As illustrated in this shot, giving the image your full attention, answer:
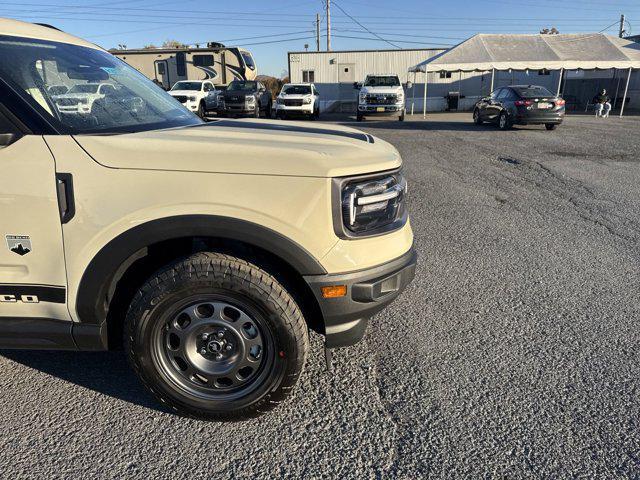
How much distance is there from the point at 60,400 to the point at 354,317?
1681 millimetres

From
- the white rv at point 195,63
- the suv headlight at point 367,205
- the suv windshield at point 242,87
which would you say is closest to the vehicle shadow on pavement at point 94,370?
the suv headlight at point 367,205

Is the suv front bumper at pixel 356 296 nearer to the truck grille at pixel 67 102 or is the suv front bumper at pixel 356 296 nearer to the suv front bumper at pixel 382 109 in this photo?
the truck grille at pixel 67 102

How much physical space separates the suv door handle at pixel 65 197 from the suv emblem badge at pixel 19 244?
0.22 m

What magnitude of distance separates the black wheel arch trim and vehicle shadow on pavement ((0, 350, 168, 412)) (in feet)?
2.38

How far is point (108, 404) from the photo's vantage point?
2.49 m

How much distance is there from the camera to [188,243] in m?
2.38

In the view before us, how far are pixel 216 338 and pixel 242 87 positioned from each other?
71.0 ft

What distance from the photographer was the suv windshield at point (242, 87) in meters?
21.9

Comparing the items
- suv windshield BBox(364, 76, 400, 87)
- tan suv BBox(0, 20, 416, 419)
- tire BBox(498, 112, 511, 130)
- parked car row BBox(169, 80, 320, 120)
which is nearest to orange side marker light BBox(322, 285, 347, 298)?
tan suv BBox(0, 20, 416, 419)

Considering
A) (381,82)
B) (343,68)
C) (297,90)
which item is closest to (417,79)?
(343,68)

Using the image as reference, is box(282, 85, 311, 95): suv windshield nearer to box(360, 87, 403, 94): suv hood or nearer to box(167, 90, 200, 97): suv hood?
box(360, 87, 403, 94): suv hood

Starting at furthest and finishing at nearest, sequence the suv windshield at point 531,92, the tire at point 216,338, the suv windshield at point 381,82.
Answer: the suv windshield at point 381,82 → the suv windshield at point 531,92 → the tire at point 216,338

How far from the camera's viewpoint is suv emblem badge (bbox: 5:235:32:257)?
2111 mm

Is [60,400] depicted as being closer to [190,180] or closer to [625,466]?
[190,180]
